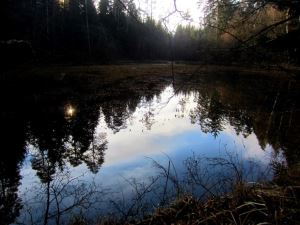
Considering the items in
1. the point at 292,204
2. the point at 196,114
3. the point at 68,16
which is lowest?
the point at 196,114

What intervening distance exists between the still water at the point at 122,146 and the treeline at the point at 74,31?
2304cm

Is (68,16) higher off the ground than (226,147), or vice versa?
(68,16)

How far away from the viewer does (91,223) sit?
591cm

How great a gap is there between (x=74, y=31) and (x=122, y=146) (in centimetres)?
3959

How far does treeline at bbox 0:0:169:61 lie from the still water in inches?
907

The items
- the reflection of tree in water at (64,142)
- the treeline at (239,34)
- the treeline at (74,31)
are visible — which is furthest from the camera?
the treeline at (74,31)

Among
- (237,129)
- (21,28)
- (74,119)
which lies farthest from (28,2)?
(237,129)

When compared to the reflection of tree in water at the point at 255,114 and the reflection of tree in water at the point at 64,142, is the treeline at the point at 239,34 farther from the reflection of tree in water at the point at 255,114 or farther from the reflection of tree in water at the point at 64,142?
the reflection of tree in water at the point at 64,142

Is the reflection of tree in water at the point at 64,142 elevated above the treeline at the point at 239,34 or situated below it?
below

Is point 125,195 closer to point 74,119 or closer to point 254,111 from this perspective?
point 74,119

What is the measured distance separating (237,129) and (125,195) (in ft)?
22.7

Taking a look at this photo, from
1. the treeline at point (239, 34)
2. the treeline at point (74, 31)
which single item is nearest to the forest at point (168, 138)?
the treeline at point (239, 34)

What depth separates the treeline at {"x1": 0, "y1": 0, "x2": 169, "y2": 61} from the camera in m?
42.0

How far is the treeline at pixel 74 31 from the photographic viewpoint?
4202 cm
